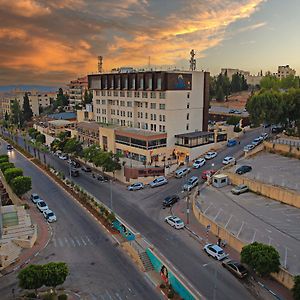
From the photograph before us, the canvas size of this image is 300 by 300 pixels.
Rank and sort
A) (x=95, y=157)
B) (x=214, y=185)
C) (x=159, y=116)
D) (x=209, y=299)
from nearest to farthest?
1. (x=209, y=299)
2. (x=214, y=185)
3. (x=95, y=157)
4. (x=159, y=116)

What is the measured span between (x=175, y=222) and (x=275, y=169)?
74.4 feet

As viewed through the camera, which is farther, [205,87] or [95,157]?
[205,87]

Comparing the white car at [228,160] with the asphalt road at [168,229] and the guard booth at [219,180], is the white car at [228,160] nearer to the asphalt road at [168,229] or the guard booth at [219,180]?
the asphalt road at [168,229]

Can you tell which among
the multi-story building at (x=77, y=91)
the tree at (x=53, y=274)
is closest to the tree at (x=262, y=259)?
the tree at (x=53, y=274)

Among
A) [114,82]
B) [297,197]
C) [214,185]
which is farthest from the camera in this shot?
[114,82]

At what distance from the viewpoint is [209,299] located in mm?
26203

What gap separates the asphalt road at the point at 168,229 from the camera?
2800cm

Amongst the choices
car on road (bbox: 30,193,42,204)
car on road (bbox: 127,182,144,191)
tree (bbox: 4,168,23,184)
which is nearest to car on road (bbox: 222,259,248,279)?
car on road (bbox: 127,182,144,191)

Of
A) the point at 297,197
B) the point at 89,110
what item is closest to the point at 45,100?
the point at 89,110

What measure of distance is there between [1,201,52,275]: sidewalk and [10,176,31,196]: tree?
357 cm

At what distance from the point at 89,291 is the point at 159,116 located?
4215 cm

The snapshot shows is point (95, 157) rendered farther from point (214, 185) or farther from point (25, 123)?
point (25, 123)

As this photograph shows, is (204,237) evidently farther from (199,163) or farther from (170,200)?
(199,163)

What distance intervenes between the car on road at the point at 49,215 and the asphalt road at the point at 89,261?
2.73ft
